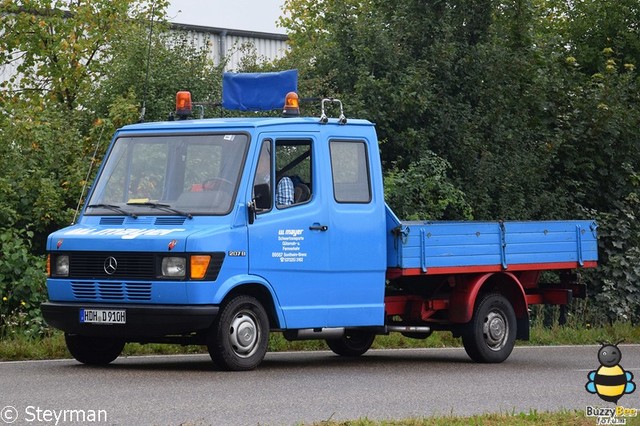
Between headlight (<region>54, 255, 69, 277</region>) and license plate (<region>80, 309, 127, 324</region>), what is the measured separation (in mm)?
517

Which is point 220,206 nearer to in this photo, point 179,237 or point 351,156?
point 179,237

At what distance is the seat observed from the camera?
14.1 metres

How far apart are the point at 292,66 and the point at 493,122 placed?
374 cm

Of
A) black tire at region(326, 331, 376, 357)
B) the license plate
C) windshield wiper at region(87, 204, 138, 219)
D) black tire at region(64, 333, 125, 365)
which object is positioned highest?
windshield wiper at region(87, 204, 138, 219)

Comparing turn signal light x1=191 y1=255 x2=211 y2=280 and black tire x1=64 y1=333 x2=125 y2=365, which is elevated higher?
turn signal light x1=191 y1=255 x2=211 y2=280

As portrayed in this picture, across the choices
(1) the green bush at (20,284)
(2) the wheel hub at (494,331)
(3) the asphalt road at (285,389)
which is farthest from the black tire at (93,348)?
(2) the wheel hub at (494,331)

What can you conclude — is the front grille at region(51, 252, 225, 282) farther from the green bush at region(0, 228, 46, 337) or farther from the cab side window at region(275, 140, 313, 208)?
the green bush at region(0, 228, 46, 337)

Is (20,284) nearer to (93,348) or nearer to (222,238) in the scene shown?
(93,348)

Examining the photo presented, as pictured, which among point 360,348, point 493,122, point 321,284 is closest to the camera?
point 321,284

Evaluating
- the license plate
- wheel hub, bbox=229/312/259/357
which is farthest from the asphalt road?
the license plate

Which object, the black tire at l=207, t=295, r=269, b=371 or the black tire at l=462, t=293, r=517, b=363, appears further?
the black tire at l=462, t=293, r=517, b=363

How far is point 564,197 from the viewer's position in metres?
23.9

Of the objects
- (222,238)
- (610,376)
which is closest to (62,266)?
(222,238)

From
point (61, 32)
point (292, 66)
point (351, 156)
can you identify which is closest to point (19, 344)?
point (351, 156)
